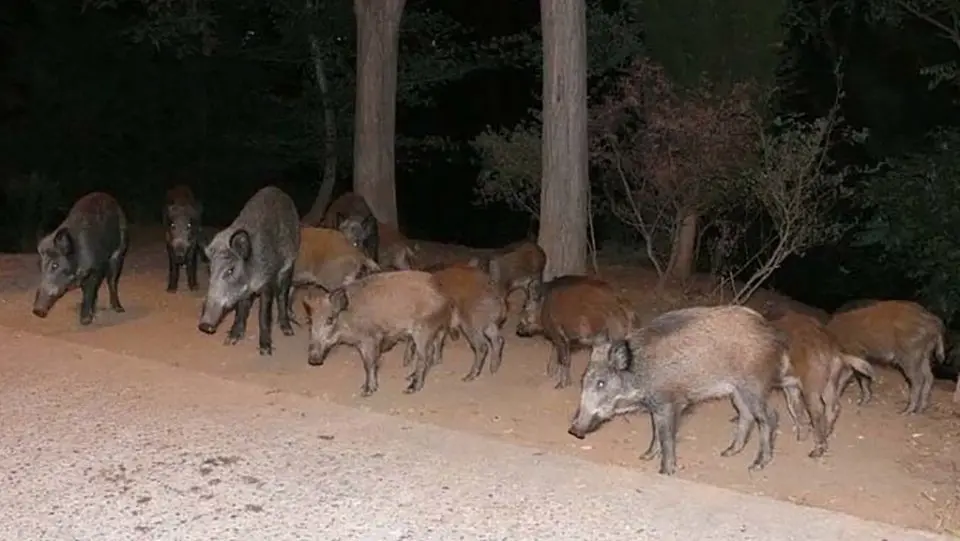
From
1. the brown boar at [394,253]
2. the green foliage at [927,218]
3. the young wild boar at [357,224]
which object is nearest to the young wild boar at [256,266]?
the young wild boar at [357,224]

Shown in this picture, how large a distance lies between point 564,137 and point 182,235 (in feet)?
11.8

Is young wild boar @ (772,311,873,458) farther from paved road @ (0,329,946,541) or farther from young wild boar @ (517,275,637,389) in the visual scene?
paved road @ (0,329,946,541)

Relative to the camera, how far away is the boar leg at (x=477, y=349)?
8652 millimetres

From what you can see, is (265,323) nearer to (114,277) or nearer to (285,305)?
(285,305)

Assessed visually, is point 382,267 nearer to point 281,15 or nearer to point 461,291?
point 461,291

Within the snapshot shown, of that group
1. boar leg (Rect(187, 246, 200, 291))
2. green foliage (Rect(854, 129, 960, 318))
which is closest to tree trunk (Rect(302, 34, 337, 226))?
boar leg (Rect(187, 246, 200, 291))

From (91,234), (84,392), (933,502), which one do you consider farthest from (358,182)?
(933,502)

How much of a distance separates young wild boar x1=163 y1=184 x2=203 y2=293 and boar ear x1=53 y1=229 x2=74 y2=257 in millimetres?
1415

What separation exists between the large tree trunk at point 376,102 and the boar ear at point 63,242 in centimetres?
440

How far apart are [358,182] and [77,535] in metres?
9.15

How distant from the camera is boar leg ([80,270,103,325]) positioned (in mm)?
10156

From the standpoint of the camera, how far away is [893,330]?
8.27 meters

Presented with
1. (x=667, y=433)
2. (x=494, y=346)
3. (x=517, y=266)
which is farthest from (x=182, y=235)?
(x=667, y=433)

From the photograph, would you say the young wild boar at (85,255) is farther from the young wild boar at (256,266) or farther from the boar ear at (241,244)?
the boar ear at (241,244)
